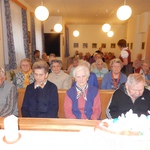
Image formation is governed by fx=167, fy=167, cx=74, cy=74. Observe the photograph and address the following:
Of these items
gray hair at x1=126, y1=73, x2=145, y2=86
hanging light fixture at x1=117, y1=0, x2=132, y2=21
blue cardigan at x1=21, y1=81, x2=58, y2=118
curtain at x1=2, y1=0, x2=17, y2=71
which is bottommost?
blue cardigan at x1=21, y1=81, x2=58, y2=118

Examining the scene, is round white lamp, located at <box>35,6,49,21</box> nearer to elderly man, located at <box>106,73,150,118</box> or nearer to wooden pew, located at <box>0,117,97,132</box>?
elderly man, located at <box>106,73,150,118</box>

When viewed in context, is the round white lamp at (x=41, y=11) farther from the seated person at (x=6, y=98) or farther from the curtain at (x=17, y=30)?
the seated person at (x=6, y=98)

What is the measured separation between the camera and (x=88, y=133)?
1.18m

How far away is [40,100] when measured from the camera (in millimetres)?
2131

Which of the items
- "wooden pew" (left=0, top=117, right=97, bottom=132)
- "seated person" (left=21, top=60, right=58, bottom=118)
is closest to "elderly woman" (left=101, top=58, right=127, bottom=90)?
"seated person" (left=21, top=60, right=58, bottom=118)

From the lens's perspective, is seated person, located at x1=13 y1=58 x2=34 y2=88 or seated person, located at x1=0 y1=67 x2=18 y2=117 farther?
seated person, located at x1=13 y1=58 x2=34 y2=88

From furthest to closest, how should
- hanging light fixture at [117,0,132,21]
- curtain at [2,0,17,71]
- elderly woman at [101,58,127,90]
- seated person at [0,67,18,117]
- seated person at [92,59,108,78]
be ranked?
1. seated person at [92,59,108,78]
2. curtain at [2,0,17,71]
3. hanging light fixture at [117,0,132,21]
4. elderly woman at [101,58,127,90]
5. seated person at [0,67,18,117]

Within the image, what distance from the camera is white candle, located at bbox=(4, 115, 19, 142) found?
1102 millimetres

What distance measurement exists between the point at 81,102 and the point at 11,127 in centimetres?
109

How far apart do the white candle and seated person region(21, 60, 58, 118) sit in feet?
3.18

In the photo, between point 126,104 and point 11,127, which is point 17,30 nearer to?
point 126,104

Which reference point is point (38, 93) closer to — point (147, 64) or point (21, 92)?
point (21, 92)

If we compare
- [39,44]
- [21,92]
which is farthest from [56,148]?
[39,44]

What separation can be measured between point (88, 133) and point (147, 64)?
9.45 ft
